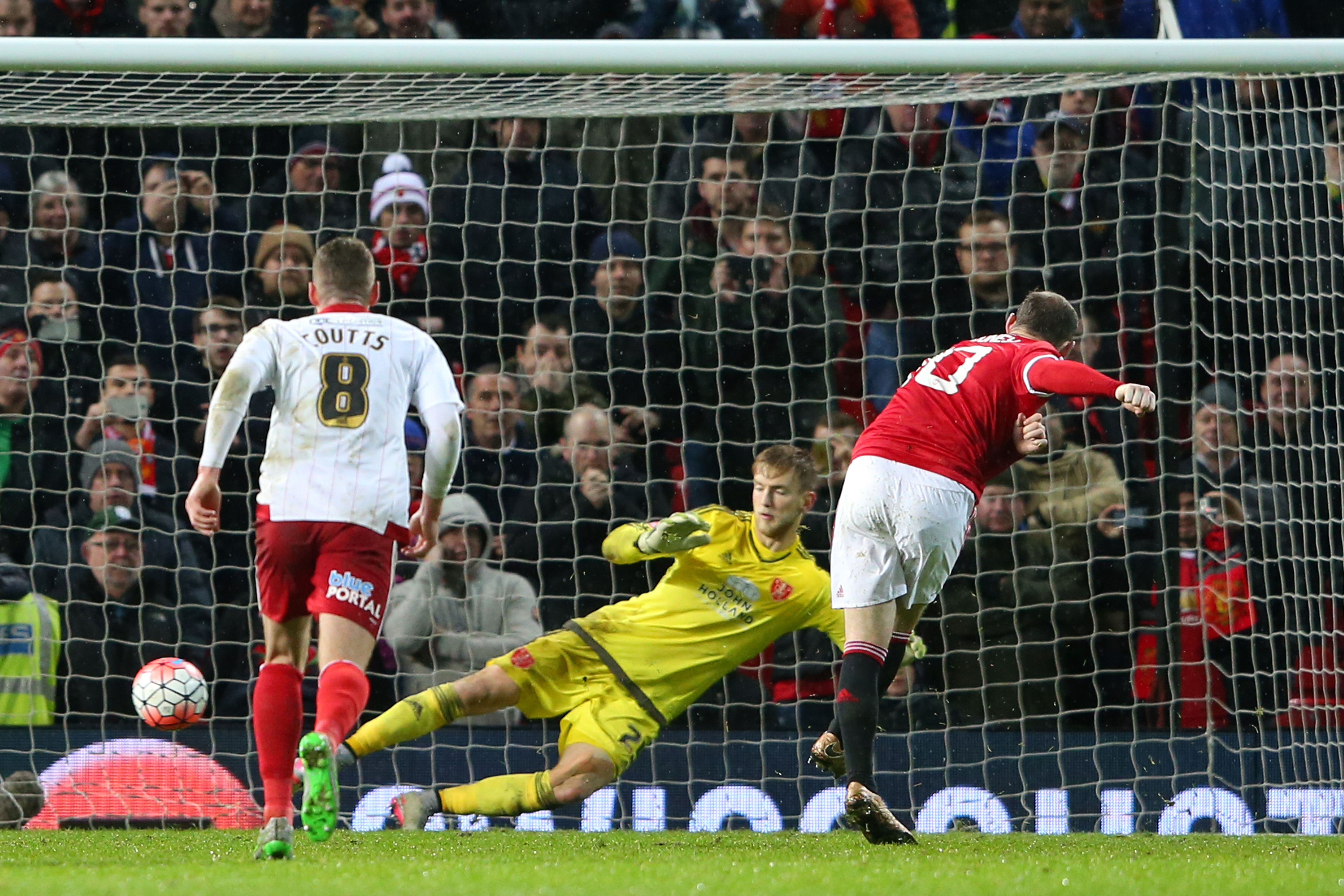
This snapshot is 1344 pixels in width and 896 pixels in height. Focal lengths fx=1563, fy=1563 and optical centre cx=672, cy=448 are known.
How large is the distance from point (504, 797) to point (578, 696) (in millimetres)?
442

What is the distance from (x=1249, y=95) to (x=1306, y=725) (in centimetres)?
271

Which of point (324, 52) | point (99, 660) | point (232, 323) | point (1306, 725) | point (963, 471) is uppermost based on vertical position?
point (324, 52)

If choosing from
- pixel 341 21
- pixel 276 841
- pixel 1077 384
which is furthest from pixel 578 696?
pixel 341 21

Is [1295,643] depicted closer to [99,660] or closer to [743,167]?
[743,167]

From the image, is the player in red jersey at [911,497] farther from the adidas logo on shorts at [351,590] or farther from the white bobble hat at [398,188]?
the white bobble hat at [398,188]

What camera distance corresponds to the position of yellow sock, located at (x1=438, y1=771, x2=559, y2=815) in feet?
17.1

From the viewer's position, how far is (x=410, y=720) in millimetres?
5113

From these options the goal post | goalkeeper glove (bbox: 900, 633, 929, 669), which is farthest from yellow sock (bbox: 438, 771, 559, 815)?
the goal post

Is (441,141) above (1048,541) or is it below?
above

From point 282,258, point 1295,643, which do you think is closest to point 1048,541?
point 1295,643

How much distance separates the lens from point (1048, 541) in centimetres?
700

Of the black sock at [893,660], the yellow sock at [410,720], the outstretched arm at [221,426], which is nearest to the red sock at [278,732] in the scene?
the outstretched arm at [221,426]

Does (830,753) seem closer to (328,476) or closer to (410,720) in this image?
(410,720)

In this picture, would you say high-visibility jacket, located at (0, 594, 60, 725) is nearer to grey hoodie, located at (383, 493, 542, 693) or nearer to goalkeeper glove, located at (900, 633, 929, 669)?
grey hoodie, located at (383, 493, 542, 693)
